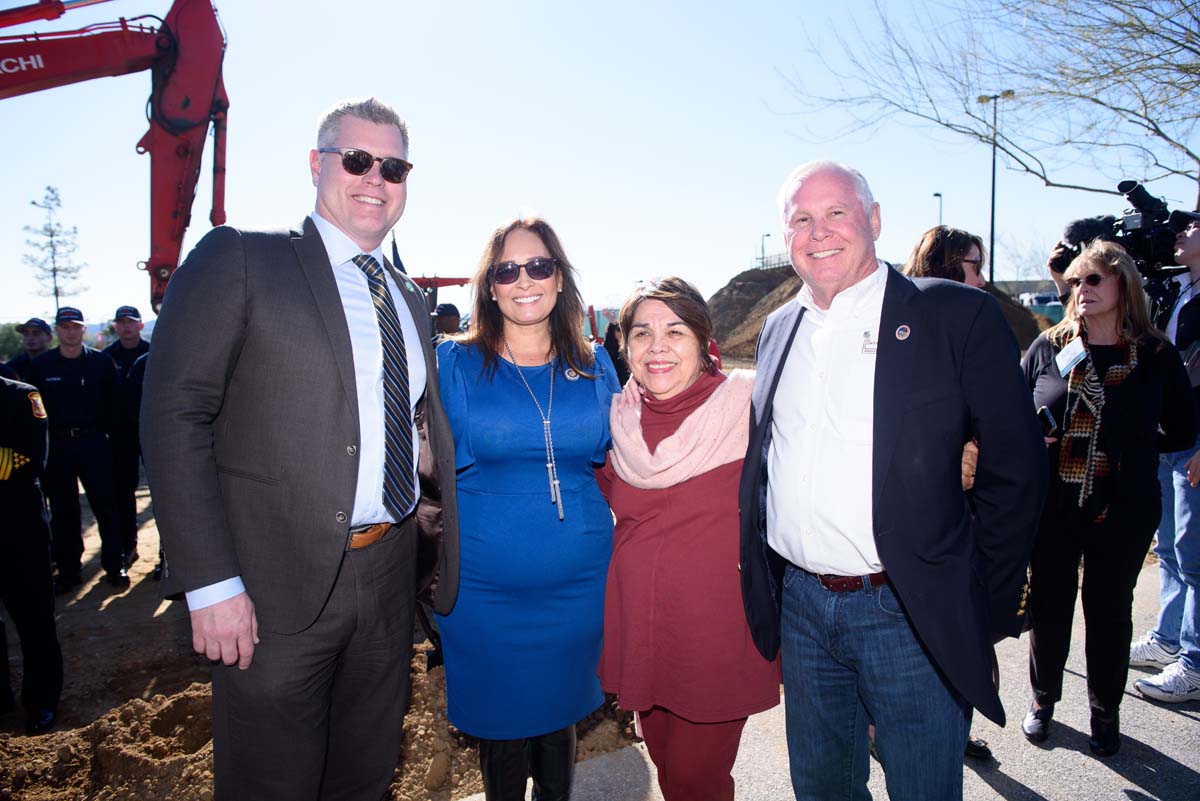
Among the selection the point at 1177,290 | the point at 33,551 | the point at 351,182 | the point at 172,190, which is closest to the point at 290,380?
the point at 351,182

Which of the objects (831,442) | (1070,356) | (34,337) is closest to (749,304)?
(34,337)

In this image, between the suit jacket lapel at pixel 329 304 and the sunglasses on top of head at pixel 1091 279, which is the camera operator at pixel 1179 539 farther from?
the suit jacket lapel at pixel 329 304

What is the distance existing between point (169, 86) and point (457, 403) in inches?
338

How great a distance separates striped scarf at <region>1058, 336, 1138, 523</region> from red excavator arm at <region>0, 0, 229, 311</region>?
9.48m

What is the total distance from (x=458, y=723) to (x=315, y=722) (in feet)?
1.87

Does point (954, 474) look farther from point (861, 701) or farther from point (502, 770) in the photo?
point (502, 770)

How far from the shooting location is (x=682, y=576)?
2141 millimetres

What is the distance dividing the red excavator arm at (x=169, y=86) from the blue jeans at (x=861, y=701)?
9.32m

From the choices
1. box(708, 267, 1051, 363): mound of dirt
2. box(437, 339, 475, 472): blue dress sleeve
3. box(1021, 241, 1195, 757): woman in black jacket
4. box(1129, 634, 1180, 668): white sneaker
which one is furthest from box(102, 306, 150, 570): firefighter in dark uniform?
box(708, 267, 1051, 363): mound of dirt

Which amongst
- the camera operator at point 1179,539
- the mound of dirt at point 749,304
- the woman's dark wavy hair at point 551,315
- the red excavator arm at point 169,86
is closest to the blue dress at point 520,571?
the woman's dark wavy hair at point 551,315

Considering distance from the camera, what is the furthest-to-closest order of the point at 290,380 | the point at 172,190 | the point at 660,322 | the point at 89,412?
the point at 172,190 → the point at 89,412 → the point at 660,322 → the point at 290,380

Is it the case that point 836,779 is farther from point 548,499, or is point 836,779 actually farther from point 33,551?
point 33,551

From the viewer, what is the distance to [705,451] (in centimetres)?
217

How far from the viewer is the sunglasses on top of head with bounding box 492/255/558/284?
2.48 meters
